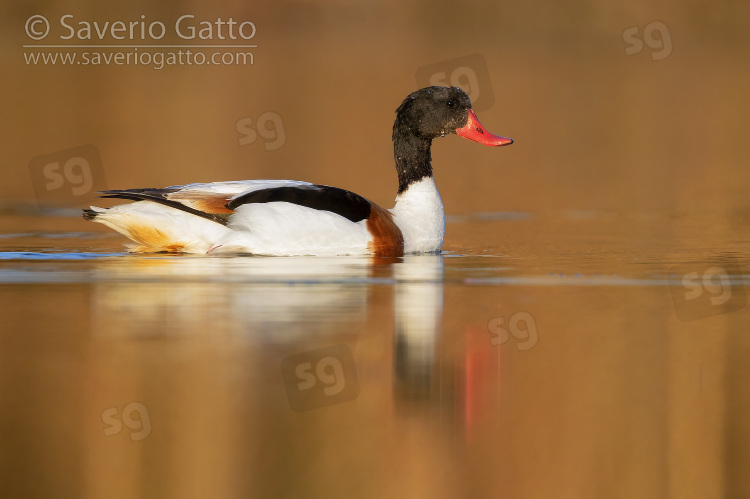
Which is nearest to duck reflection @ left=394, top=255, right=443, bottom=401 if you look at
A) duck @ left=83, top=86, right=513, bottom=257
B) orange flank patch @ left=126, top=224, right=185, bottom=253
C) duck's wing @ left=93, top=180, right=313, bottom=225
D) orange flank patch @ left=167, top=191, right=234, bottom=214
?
duck @ left=83, top=86, right=513, bottom=257

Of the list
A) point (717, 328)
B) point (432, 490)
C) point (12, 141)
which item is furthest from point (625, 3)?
point (432, 490)

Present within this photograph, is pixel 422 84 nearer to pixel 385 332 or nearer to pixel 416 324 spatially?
pixel 416 324

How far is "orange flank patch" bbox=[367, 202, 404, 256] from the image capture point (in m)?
9.77

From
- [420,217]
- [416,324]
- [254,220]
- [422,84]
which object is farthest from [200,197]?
[422,84]

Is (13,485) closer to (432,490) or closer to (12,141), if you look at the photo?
(432,490)

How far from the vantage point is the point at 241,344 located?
251 inches

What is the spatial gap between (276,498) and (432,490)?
0.53 m

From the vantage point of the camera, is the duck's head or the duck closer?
the duck

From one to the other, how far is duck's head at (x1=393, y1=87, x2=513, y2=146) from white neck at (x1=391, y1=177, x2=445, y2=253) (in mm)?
425

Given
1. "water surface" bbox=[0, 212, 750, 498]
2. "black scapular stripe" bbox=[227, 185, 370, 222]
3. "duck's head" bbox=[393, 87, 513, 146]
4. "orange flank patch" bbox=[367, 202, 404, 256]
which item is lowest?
"water surface" bbox=[0, 212, 750, 498]

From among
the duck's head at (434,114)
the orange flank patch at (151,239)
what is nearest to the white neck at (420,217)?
the duck's head at (434,114)

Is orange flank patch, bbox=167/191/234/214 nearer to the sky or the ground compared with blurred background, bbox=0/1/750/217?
nearer to the ground

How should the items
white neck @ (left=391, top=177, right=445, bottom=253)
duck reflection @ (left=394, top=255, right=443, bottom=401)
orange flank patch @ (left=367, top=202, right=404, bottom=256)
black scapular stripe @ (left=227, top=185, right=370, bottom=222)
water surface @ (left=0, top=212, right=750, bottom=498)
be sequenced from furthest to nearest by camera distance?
white neck @ (left=391, top=177, right=445, bottom=253), orange flank patch @ (left=367, top=202, right=404, bottom=256), black scapular stripe @ (left=227, top=185, right=370, bottom=222), duck reflection @ (left=394, top=255, right=443, bottom=401), water surface @ (left=0, top=212, right=750, bottom=498)

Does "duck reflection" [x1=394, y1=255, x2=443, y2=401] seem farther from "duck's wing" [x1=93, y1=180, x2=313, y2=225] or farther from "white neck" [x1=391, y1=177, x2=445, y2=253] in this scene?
"duck's wing" [x1=93, y1=180, x2=313, y2=225]
